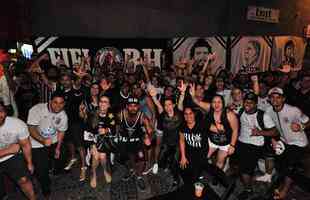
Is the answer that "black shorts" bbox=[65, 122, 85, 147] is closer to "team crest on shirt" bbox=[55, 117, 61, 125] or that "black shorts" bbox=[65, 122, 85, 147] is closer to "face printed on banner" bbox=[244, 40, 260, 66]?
"team crest on shirt" bbox=[55, 117, 61, 125]

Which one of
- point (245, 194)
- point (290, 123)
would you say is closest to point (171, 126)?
point (245, 194)

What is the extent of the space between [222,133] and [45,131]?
330 centimetres

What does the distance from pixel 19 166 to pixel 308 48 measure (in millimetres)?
12520

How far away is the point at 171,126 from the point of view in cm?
571

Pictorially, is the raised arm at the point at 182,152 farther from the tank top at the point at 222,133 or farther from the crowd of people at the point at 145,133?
the tank top at the point at 222,133

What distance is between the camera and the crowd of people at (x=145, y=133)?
5.04 m

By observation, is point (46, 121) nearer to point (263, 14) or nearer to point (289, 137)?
point (289, 137)

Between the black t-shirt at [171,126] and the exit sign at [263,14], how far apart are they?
5.62m

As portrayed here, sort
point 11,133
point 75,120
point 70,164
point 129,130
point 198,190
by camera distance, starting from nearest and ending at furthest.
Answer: point 198,190
point 11,133
point 129,130
point 75,120
point 70,164

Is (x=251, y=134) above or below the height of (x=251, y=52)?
below

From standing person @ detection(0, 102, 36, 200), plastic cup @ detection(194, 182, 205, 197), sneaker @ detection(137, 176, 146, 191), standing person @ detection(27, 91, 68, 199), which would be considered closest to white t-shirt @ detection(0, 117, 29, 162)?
standing person @ detection(0, 102, 36, 200)

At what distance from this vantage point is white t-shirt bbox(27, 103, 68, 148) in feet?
16.9

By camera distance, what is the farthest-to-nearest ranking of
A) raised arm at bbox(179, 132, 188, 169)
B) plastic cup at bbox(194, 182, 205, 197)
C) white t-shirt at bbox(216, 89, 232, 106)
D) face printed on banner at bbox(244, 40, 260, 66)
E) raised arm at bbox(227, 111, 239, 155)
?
face printed on banner at bbox(244, 40, 260, 66) < white t-shirt at bbox(216, 89, 232, 106) < raised arm at bbox(179, 132, 188, 169) < raised arm at bbox(227, 111, 239, 155) < plastic cup at bbox(194, 182, 205, 197)

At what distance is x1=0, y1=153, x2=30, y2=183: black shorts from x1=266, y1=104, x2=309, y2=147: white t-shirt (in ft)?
15.1
